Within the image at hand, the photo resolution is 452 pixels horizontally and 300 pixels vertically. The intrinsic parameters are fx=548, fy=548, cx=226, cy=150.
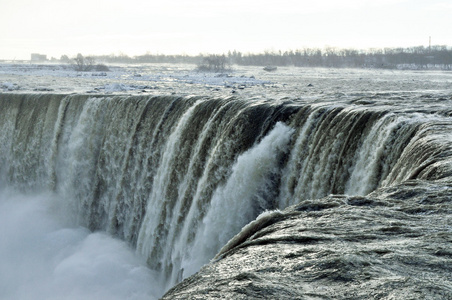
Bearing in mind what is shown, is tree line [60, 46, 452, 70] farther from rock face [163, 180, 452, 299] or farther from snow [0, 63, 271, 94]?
rock face [163, 180, 452, 299]

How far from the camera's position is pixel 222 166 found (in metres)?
12.7

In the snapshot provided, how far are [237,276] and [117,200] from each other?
45.1 ft

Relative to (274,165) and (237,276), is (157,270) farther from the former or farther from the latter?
(237,276)

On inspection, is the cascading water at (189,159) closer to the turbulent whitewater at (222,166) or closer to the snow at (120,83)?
the turbulent whitewater at (222,166)

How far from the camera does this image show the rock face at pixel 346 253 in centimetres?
384

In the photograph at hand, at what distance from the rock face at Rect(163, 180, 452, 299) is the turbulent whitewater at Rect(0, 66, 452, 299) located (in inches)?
1.1

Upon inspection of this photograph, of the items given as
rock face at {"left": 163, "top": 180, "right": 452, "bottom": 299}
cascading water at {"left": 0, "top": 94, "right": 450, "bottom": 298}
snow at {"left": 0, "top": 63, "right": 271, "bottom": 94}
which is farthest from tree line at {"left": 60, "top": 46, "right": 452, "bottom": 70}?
rock face at {"left": 163, "top": 180, "right": 452, "bottom": 299}

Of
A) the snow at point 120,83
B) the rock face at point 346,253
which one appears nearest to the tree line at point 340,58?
the snow at point 120,83

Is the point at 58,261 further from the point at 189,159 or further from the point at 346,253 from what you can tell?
the point at 346,253

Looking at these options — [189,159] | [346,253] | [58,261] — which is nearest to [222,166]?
[189,159]

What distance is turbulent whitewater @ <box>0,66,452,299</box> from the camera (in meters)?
5.82

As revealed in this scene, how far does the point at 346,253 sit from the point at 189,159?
10.2m

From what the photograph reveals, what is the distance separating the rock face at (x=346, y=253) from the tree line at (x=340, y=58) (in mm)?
71211

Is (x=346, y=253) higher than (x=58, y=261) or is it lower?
higher
